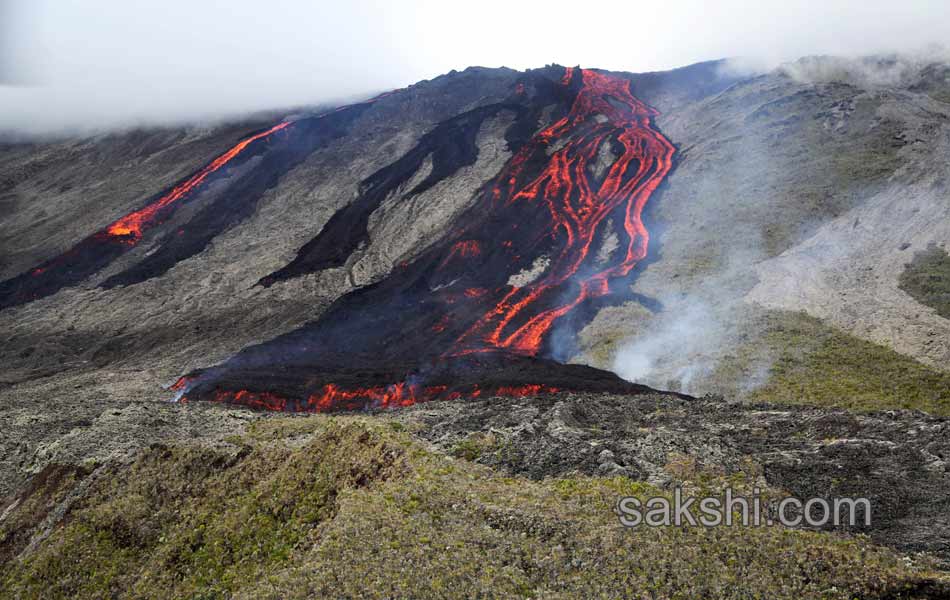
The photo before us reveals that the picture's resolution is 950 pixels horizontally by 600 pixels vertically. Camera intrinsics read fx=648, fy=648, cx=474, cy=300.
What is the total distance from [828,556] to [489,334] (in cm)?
2709

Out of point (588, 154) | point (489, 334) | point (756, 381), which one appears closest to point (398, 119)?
point (588, 154)

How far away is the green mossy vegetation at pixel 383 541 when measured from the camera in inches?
515

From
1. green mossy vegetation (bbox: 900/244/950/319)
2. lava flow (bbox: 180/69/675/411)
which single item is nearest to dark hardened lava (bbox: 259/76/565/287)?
lava flow (bbox: 180/69/675/411)

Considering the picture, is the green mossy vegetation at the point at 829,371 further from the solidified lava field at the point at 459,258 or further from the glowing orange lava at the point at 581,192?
the glowing orange lava at the point at 581,192

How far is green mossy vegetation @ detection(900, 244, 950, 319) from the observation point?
30500mm

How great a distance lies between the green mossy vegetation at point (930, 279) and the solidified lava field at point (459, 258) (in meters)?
14.8

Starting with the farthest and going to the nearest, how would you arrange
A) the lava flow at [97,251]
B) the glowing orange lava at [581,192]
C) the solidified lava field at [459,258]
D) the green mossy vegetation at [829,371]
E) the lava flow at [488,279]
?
the lava flow at [97,251], the glowing orange lava at [581,192], the solidified lava field at [459,258], the lava flow at [488,279], the green mossy vegetation at [829,371]

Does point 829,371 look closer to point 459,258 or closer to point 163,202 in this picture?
point 459,258

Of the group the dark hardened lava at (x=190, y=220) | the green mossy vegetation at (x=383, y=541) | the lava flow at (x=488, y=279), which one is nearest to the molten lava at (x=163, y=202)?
the dark hardened lava at (x=190, y=220)

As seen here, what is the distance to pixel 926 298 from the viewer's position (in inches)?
1222

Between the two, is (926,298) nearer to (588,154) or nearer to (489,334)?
(489,334)

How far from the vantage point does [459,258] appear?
49.1 m

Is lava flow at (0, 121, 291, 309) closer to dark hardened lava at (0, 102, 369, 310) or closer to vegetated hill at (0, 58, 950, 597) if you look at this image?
dark hardened lava at (0, 102, 369, 310)

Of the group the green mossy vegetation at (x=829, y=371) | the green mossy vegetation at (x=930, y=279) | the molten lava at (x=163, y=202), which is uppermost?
the molten lava at (x=163, y=202)
